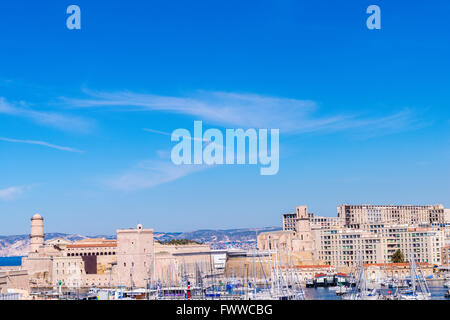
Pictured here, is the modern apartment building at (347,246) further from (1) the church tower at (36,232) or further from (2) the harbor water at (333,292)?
(1) the church tower at (36,232)

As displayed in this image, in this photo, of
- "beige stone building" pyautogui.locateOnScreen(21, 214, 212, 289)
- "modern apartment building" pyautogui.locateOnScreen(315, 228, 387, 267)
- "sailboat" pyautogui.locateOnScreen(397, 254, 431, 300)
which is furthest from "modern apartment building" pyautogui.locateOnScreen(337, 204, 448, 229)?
"sailboat" pyautogui.locateOnScreen(397, 254, 431, 300)

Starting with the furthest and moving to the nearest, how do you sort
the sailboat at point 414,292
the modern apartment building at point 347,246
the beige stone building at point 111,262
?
the modern apartment building at point 347,246 → the beige stone building at point 111,262 → the sailboat at point 414,292

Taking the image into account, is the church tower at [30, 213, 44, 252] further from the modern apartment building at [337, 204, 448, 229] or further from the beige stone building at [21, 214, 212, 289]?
the modern apartment building at [337, 204, 448, 229]

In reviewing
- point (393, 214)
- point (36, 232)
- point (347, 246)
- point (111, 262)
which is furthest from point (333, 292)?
point (393, 214)

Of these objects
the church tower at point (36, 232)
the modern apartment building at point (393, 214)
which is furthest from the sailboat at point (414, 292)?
the modern apartment building at point (393, 214)

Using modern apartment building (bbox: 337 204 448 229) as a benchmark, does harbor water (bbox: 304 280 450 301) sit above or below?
below

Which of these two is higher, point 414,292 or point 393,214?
point 393,214

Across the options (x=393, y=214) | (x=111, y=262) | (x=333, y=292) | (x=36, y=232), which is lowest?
(x=333, y=292)

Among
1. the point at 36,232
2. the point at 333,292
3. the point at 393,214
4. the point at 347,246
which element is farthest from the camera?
the point at 393,214

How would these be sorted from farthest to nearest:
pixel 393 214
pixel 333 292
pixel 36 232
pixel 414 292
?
pixel 393 214 → pixel 36 232 → pixel 333 292 → pixel 414 292

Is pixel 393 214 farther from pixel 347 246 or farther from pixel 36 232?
pixel 36 232

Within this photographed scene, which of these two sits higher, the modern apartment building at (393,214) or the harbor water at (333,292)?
the modern apartment building at (393,214)
